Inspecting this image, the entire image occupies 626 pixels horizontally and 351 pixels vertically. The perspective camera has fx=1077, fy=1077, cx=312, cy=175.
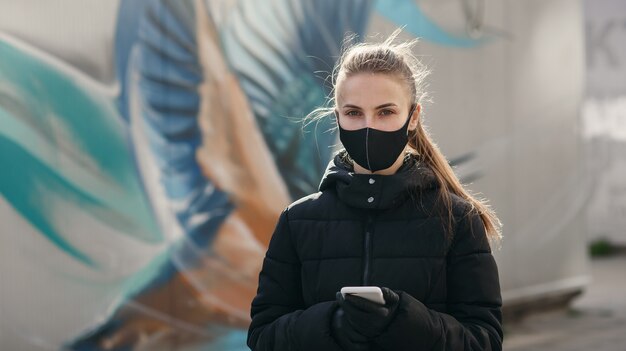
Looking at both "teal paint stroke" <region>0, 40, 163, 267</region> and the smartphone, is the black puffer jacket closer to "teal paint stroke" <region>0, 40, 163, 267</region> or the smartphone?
the smartphone

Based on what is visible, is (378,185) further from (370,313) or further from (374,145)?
(370,313)

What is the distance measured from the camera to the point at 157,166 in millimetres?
6461

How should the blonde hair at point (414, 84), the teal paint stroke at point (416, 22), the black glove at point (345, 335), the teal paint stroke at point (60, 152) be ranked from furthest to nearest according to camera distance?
the teal paint stroke at point (416, 22)
the teal paint stroke at point (60, 152)
the blonde hair at point (414, 84)
the black glove at point (345, 335)

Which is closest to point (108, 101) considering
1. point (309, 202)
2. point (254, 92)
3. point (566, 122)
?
point (254, 92)

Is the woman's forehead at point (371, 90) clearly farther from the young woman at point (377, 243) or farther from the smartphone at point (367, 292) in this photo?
the smartphone at point (367, 292)

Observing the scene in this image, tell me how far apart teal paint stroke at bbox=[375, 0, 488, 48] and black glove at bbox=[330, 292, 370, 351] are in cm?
599

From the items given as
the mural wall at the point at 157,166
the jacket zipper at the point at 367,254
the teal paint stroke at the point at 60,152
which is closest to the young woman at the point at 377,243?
the jacket zipper at the point at 367,254

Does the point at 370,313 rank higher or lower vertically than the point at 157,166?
higher

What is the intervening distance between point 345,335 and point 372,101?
0.58 metres

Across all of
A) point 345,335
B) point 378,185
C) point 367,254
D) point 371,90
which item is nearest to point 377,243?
point 367,254

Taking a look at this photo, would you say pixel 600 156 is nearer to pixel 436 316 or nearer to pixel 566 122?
pixel 566 122

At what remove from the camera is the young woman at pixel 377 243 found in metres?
2.53

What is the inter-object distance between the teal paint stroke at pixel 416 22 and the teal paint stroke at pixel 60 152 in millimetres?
2872

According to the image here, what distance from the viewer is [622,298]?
1195 centimetres
